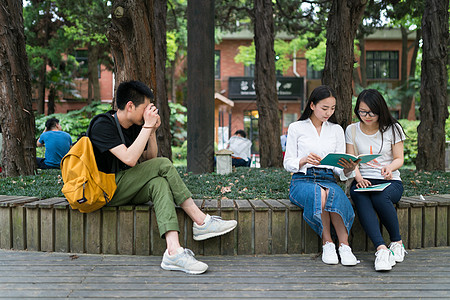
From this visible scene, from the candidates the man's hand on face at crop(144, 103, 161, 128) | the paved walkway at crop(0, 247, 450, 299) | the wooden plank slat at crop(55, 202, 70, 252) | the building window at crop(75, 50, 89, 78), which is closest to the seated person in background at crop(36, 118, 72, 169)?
the wooden plank slat at crop(55, 202, 70, 252)

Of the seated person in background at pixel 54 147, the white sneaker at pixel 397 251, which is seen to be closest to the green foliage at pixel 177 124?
the seated person in background at pixel 54 147

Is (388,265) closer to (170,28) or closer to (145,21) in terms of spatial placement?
(145,21)

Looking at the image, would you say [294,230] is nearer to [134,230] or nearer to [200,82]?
[134,230]

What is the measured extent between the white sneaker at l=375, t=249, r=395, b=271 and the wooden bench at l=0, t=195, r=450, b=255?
0.62 m

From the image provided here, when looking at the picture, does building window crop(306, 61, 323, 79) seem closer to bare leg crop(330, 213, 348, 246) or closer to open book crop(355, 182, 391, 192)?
open book crop(355, 182, 391, 192)

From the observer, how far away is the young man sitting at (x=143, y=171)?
331 centimetres

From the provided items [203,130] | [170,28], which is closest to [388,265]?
[203,130]

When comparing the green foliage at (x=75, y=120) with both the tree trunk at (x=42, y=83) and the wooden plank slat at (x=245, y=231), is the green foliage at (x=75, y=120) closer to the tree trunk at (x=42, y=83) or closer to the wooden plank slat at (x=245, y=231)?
the tree trunk at (x=42, y=83)

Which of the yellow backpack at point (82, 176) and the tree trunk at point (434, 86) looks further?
the tree trunk at point (434, 86)

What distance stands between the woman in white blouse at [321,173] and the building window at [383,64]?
86.9ft

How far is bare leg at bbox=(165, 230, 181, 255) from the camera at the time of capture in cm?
324

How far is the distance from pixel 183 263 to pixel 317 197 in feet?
4.20

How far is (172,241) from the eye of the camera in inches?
128

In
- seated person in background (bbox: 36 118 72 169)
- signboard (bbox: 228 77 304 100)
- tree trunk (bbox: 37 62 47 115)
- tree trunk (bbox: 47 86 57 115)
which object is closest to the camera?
seated person in background (bbox: 36 118 72 169)
